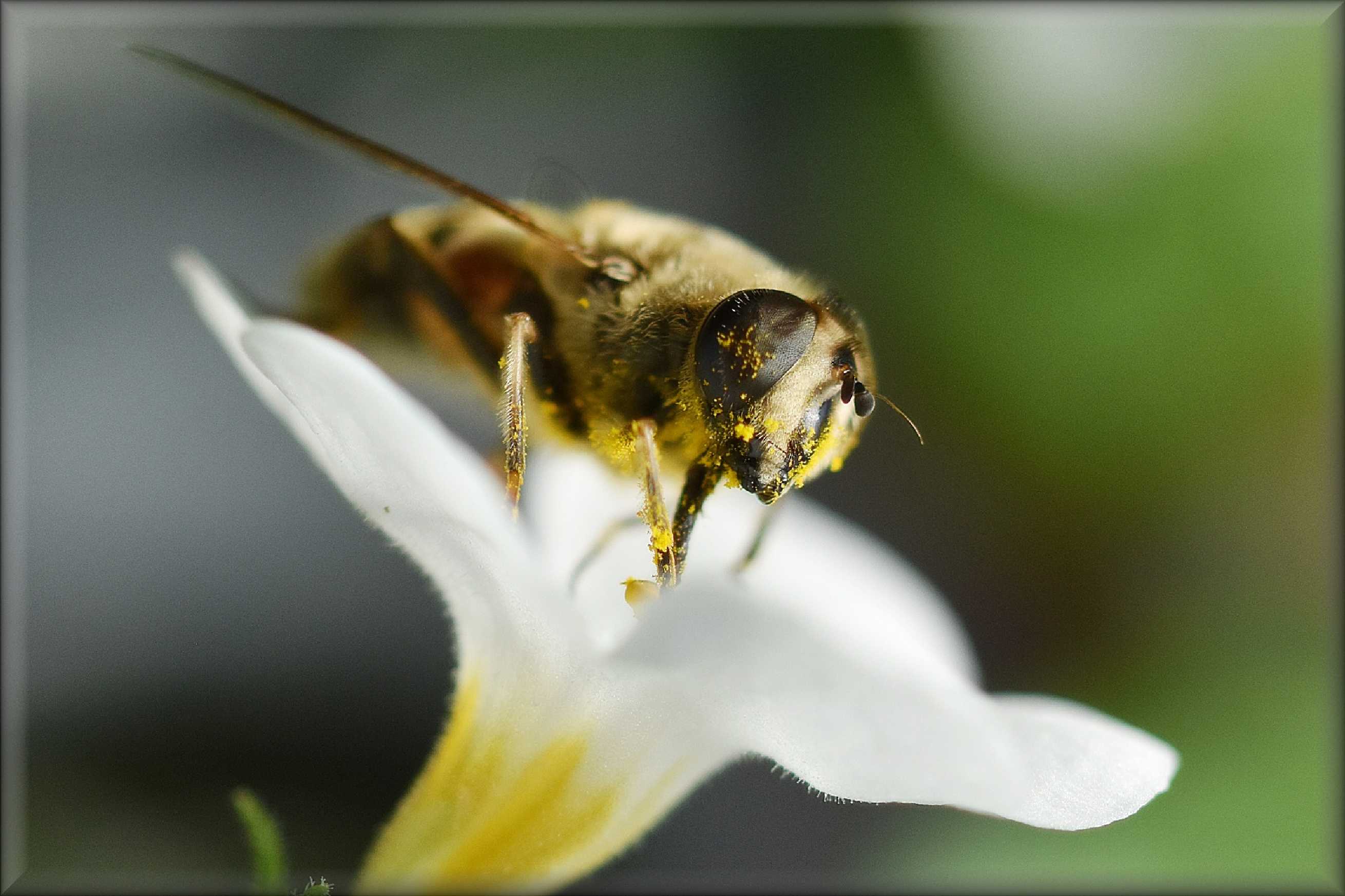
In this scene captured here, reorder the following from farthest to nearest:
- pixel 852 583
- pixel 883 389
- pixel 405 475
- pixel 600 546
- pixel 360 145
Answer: pixel 883 389
pixel 852 583
pixel 600 546
pixel 360 145
pixel 405 475

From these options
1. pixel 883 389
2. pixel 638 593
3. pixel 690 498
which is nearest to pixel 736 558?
pixel 690 498

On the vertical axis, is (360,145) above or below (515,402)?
above

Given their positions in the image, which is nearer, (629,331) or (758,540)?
(629,331)

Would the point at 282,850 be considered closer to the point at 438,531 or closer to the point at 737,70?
the point at 438,531

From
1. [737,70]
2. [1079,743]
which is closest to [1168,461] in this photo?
[737,70]

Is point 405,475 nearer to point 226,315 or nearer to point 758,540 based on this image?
point 226,315

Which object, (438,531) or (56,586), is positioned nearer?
(438,531)

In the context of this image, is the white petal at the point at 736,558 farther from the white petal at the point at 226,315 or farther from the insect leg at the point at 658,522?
the white petal at the point at 226,315

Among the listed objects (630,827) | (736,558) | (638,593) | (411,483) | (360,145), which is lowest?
(630,827)
